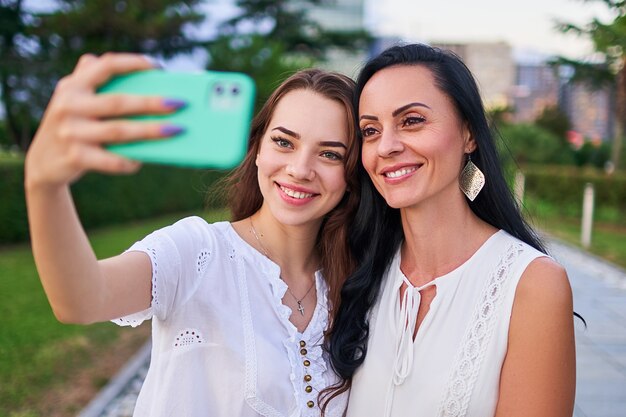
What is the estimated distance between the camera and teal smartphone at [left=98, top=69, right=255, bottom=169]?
1.00 metres

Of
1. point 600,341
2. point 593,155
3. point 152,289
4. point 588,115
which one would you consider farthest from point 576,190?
point 588,115

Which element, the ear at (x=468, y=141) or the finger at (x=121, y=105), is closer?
the finger at (x=121, y=105)

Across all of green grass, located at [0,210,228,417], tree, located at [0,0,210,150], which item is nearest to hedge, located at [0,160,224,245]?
green grass, located at [0,210,228,417]

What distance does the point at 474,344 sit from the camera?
1939mm

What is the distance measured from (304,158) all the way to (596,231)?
1395cm

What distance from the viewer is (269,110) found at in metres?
2.39

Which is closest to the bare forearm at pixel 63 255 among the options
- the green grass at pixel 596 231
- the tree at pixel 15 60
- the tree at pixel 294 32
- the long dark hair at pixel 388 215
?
the long dark hair at pixel 388 215

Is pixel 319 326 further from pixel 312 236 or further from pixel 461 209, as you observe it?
pixel 461 209

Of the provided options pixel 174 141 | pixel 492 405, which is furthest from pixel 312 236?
pixel 174 141

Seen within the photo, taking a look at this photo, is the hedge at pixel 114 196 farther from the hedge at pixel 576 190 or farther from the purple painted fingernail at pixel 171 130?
the hedge at pixel 576 190

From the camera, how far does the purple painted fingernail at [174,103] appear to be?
3.29ft

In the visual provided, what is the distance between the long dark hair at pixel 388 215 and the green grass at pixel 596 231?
27.1ft

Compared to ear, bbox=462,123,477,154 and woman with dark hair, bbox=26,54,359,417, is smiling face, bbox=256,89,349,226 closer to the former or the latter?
woman with dark hair, bbox=26,54,359,417

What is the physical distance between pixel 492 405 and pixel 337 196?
2.88 ft
